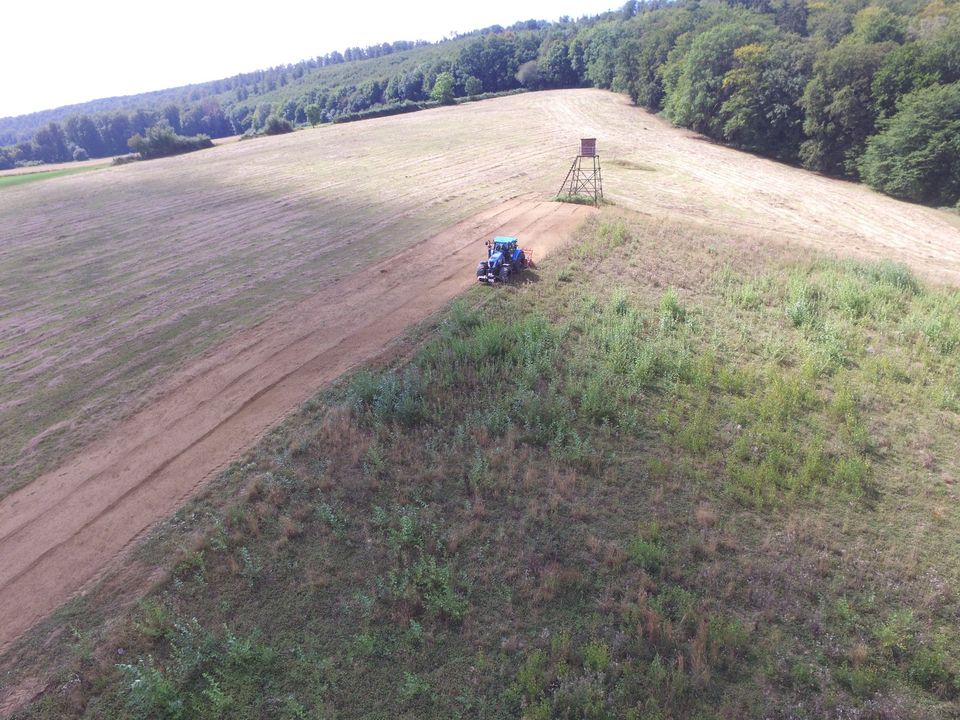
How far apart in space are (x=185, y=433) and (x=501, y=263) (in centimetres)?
1300

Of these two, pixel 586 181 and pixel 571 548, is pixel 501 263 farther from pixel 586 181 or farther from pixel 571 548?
pixel 586 181

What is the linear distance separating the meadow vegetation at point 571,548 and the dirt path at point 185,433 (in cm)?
87

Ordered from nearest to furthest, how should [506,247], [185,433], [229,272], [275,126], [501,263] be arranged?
[185,433] < [501,263] < [506,247] < [229,272] < [275,126]

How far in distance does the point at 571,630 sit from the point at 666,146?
5543 centimetres

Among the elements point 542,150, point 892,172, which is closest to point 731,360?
point 892,172

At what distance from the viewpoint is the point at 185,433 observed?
1352 cm

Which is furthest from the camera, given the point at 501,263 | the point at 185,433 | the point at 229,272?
the point at 229,272

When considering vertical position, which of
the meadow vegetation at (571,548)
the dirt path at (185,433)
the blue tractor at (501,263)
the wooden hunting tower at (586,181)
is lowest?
the meadow vegetation at (571,548)

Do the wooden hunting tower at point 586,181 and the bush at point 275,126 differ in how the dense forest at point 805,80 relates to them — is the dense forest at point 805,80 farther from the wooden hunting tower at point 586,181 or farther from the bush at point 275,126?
the wooden hunting tower at point 586,181

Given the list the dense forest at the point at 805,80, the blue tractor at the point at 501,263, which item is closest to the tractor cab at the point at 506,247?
the blue tractor at the point at 501,263

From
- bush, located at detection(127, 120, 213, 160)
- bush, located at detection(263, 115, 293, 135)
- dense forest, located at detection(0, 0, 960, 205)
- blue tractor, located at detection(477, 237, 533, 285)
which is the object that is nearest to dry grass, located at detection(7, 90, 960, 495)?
dense forest, located at detection(0, 0, 960, 205)

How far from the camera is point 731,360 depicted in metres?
16.6

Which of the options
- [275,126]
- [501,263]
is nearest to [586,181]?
[501,263]

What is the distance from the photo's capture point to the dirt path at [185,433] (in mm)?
10164
